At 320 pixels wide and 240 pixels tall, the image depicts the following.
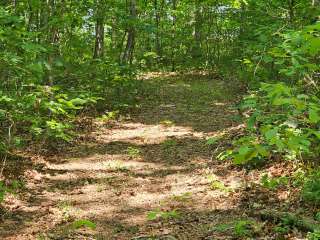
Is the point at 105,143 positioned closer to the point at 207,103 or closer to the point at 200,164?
the point at 200,164

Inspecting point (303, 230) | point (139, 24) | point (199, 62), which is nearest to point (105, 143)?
point (139, 24)

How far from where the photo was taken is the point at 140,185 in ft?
27.8

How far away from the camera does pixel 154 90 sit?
18797 millimetres

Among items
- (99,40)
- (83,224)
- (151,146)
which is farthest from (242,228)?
(99,40)

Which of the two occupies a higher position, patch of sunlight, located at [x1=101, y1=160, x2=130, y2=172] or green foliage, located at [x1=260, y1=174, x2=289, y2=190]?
green foliage, located at [x1=260, y1=174, x2=289, y2=190]

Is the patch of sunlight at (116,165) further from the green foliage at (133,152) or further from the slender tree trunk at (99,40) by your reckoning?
the slender tree trunk at (99,40)

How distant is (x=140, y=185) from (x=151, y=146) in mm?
2834

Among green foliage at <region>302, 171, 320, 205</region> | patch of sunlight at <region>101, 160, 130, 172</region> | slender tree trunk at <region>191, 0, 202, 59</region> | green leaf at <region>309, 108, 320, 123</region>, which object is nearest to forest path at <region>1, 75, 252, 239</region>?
patch of sunlight at <region>101, 160, 130, 172</region>

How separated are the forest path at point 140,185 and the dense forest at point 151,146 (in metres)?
0.03

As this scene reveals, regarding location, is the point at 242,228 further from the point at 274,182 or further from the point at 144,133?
the point at 144,133

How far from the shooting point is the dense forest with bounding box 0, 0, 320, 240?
4.92 m

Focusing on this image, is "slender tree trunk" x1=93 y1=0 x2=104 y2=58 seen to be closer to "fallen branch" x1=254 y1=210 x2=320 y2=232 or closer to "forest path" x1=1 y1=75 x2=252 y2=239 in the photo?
"forest path" x1=1 y1=75 x2=252 y2=239

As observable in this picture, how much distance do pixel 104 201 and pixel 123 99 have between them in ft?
25.9

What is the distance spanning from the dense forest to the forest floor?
0.03 m
